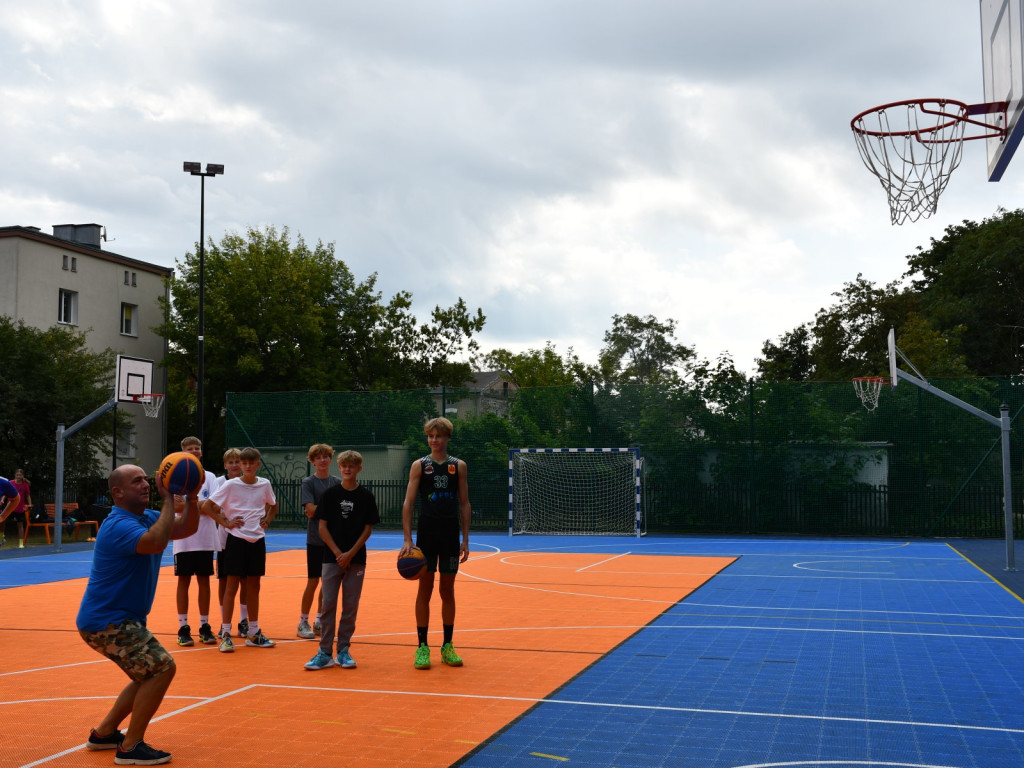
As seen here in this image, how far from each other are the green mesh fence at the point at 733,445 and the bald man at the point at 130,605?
20568mm

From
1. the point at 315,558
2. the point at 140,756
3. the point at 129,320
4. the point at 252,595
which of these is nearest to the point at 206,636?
the point at 252,595

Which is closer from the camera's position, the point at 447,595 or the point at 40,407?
the point at 447,595

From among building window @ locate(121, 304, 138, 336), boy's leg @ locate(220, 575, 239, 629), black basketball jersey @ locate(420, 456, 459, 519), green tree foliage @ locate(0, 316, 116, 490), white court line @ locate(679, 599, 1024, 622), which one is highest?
building window @ locate(121, 304, 138, 336)

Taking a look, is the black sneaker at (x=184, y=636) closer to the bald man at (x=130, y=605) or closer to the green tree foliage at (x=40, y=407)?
the bald man at (x=130, y=605)

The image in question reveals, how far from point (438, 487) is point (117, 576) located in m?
3.11

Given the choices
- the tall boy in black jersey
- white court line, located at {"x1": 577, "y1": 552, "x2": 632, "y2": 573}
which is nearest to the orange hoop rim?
the tall boy in black jersey

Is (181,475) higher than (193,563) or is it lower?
higher

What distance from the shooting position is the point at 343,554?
805 cm


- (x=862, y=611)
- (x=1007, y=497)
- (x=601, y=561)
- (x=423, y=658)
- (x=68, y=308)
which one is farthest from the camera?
(x=68, y=308)

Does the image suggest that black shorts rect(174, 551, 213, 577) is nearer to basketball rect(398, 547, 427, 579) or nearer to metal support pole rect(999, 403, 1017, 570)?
basketball rect(398, 547, 427, 579)

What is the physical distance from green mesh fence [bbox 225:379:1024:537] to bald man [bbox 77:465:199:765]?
20568 mm

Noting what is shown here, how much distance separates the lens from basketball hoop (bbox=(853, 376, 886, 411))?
23.0 metres

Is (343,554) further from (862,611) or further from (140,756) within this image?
(862,611)

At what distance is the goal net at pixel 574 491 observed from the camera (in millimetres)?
25250
